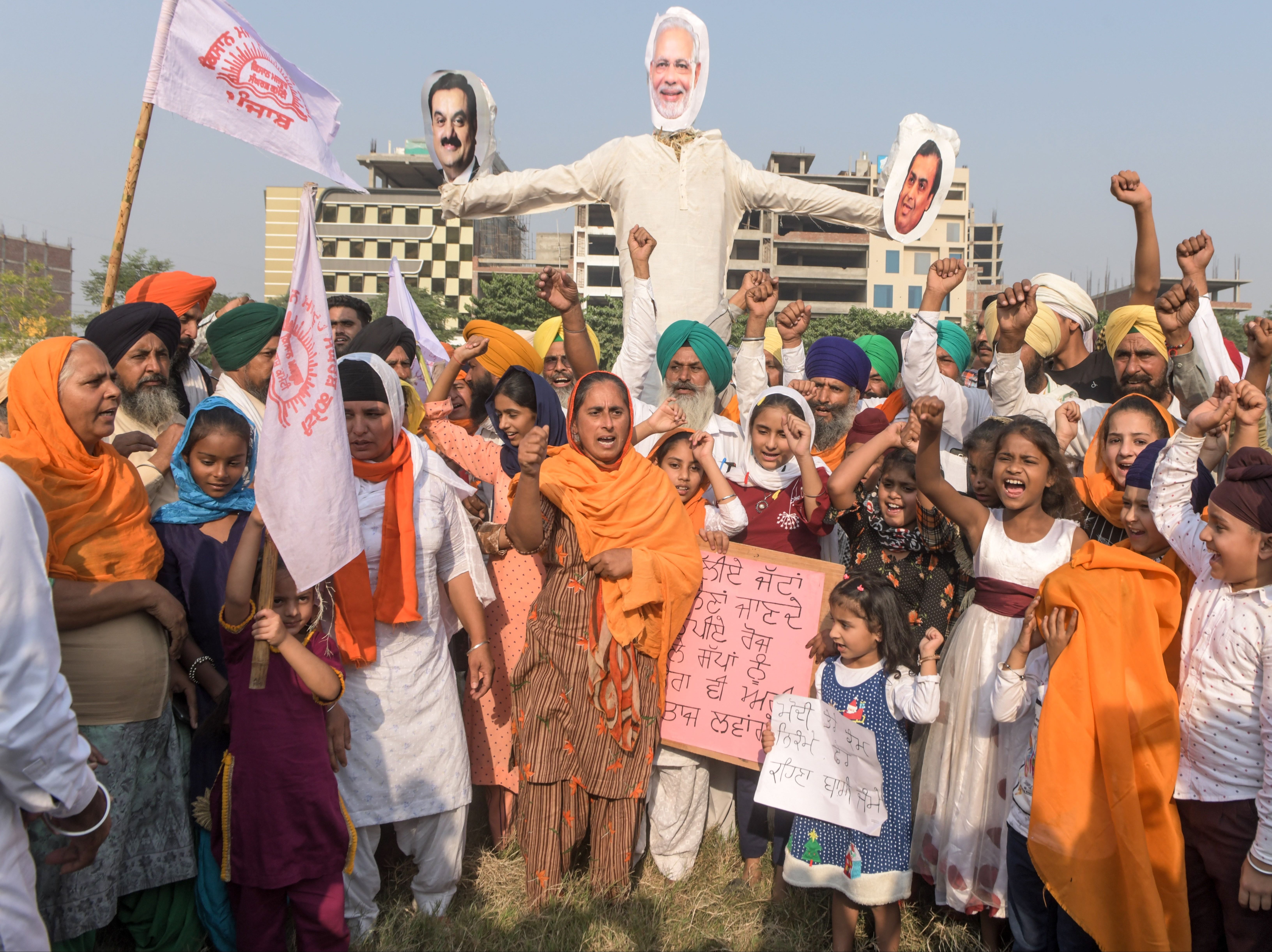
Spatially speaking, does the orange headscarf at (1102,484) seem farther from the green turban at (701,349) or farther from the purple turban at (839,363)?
the green turban at (701,349)

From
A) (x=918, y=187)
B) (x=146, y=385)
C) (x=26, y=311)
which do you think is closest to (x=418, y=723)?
(x=146, y=385)

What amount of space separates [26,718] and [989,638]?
3185mm

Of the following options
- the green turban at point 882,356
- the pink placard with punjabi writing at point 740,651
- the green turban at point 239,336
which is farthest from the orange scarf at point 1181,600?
the green turban at point 239,336

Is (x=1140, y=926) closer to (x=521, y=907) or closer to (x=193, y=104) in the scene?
(x=521, y=907)

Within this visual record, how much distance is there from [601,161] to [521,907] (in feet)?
15.0

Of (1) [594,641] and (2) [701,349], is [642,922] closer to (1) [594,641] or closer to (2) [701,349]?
(1) [594,641]

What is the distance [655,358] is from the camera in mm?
5848

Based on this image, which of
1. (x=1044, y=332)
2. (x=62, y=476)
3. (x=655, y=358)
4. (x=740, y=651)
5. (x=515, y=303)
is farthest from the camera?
(x=515, y=303)

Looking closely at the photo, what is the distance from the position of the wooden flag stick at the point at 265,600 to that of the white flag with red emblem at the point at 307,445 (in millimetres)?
52

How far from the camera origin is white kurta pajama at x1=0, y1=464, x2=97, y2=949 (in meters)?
2.18

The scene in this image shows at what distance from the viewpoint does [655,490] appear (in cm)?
422

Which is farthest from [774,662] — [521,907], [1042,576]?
[521,907]

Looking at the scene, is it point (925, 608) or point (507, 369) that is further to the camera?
point (507, 369)

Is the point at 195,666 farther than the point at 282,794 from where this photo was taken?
Yes
